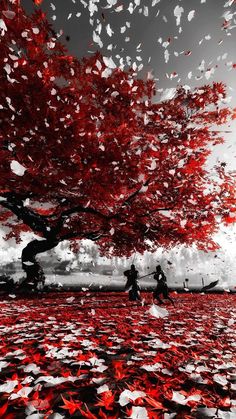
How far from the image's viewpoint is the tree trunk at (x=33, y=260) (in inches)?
630

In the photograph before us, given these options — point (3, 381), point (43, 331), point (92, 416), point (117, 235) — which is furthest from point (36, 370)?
point (117, 235)

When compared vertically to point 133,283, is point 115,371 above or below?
below

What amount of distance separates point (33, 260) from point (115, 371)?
13.2 metres

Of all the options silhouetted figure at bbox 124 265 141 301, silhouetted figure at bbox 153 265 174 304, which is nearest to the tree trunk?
silhouetted figure at bbox 124 265 141 301

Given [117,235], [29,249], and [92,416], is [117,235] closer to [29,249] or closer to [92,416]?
[29,249]

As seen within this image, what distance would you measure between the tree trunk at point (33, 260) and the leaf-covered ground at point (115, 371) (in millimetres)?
8857

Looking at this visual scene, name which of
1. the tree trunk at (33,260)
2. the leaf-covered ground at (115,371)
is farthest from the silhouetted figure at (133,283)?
the leaf-covered ground at (115,371)

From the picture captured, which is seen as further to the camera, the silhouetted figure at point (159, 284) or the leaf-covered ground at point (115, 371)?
the silhouetted figure at point (159, 284)

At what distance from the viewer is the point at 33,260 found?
16375mm

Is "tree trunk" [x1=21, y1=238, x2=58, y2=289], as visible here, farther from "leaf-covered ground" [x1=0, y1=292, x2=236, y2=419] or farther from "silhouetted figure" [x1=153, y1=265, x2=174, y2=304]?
"leaf-covered ground" [x1=0, y1=292, x2=236, y2=419]

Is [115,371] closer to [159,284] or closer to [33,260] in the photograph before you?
[159,284]

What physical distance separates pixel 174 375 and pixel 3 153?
37.1 ft

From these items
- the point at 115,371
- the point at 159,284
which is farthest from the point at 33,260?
the point at 115,371

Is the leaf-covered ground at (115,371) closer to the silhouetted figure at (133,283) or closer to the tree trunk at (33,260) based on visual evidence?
the silhouetted figure at (133,283)
